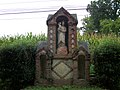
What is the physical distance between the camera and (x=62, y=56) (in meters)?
15.7

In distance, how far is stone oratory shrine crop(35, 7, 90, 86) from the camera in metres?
15.4

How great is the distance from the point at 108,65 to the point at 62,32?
2749 millimetres

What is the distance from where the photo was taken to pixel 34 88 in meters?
14.1

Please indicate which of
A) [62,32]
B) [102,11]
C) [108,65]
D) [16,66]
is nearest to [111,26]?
[102,11]

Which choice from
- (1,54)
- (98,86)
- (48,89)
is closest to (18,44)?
(1,54)

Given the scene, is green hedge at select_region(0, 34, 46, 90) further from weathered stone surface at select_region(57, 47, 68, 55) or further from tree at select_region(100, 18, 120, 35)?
tree at select_region(100, 18, 120, 35)

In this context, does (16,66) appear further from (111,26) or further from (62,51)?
(111,26)

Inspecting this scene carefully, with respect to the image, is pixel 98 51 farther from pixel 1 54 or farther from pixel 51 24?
pixel 1 54

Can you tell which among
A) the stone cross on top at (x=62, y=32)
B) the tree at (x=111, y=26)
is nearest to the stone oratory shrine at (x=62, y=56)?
the stone cross on top at (x=62, y=32)

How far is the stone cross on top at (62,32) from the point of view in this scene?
15867 millimetres

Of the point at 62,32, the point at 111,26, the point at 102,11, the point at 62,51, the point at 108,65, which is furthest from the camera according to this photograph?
the point at 102,11

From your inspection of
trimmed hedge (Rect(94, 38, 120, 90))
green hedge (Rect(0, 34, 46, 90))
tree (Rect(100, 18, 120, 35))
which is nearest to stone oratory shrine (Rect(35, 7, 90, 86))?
green hedge (Rect(0, 34, 46, 90))

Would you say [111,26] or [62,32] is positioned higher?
[111,26]

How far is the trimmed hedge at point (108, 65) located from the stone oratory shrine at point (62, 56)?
1.79 ft
